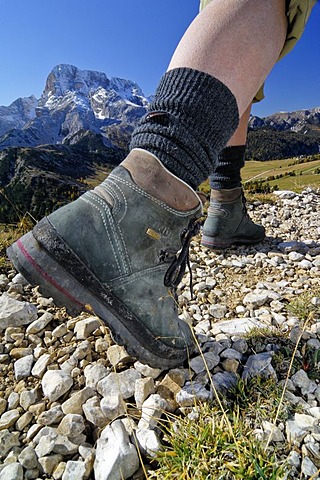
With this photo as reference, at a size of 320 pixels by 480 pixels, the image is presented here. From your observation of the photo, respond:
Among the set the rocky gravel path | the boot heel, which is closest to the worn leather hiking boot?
the boot heel

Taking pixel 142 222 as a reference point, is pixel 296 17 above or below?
above

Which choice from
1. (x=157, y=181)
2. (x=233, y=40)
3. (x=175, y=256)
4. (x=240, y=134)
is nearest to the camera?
(x=233, y=40)

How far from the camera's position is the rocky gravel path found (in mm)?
1168

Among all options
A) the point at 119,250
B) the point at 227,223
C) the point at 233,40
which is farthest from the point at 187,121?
the point at 227,223

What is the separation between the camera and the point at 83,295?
1.45 m

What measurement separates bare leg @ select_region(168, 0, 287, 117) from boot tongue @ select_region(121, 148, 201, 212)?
1.51 ft

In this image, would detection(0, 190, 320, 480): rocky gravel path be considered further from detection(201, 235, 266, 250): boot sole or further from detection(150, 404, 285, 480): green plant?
detection(201, 235, 266, 250): boot sole

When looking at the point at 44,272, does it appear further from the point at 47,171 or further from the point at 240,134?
the point at 47,171

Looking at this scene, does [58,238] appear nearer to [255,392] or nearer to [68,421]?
[68,421]

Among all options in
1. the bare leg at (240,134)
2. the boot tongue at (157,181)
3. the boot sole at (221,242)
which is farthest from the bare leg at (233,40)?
the boot sole at (221,242)

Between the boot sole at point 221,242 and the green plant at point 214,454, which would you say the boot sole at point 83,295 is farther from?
the boot sole at point 221,242

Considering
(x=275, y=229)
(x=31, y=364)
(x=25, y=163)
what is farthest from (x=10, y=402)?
(x=25, y=163)

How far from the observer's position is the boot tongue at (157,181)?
4.66 feet

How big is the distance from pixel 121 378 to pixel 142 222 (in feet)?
2.62
